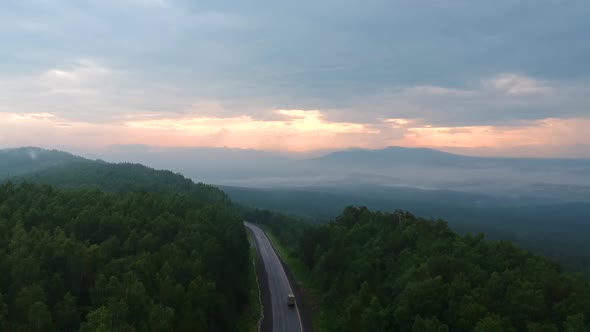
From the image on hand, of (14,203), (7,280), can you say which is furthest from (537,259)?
(14,203)

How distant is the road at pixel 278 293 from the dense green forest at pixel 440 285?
4.29 metres

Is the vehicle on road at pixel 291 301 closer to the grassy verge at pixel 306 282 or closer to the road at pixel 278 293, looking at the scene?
the road at pixel 278 293

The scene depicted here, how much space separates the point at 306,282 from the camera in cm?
7956

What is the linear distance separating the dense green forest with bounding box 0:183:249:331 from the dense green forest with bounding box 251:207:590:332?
14.6 meters

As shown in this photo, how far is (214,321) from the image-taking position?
1775 inches

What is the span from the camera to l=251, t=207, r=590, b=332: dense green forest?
39406 mm

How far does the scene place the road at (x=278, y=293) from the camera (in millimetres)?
56647

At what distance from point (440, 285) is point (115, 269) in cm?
3283

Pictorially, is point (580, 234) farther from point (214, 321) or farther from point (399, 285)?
point (214, 321)

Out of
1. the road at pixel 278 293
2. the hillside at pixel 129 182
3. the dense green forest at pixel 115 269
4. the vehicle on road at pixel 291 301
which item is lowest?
the road at pixel 278 293

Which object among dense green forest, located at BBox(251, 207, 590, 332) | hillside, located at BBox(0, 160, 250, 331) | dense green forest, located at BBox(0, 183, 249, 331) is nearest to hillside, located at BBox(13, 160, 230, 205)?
hillside, located at BBox(0, 160, 250, 331)

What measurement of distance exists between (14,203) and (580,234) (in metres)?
215

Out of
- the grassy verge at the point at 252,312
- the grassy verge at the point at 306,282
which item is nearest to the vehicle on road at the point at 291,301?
the grassy verge at the point at 306,282

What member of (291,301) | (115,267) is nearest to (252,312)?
(291,301)
